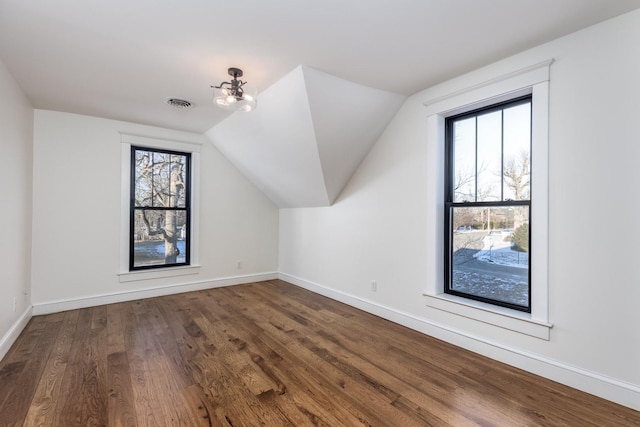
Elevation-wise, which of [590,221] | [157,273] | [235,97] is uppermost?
[235,97]

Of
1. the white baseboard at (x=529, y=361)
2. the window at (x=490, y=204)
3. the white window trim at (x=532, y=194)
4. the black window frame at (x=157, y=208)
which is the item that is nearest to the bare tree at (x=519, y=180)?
the window at (x=490, y=204)

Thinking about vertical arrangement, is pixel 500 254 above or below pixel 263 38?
below

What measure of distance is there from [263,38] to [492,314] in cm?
276

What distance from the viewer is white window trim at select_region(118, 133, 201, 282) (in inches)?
161

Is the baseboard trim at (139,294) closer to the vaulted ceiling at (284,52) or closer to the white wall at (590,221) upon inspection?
the vaulted ceiling at (284,52)

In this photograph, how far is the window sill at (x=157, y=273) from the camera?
163 inches

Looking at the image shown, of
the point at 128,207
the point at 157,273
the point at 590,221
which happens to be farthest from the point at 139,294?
the point at 590,221

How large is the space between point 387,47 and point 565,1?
1050 millimetres

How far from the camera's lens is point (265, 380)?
2.18 m

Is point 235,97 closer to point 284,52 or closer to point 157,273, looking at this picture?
point 284,52

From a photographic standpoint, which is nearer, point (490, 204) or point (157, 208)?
point (490, 204)

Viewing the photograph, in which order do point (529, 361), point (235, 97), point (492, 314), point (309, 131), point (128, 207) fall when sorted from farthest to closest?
point (128, 207) < point (309, 131) < point (235, 97) < point (492, 314) < point (529, 361)

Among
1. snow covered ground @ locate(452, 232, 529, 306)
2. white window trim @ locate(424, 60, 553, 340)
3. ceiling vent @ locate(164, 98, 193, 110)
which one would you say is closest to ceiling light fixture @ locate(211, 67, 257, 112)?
ceiling vent @ locate(164, 98, 193, 110)

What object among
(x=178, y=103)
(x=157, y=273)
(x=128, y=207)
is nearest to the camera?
(x=178, y=103)
